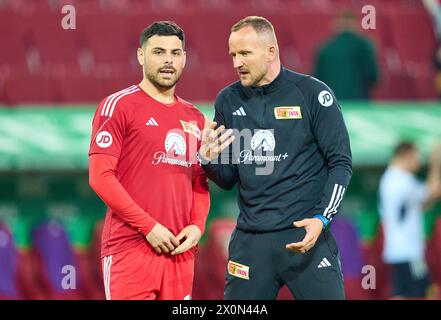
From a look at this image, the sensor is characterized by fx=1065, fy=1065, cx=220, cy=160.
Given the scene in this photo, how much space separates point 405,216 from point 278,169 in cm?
395

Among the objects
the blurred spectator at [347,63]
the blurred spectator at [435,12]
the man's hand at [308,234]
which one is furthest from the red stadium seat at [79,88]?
the man's hand at [308,234]

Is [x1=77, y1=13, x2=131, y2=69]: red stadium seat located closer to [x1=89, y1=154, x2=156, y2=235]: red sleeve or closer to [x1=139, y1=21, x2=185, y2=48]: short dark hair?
[x1=139, y1=21, x2=185, y2=48]: short dark hair

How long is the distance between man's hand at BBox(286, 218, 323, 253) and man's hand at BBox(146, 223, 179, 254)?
0.58 metres

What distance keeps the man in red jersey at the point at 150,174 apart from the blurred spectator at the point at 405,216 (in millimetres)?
3859

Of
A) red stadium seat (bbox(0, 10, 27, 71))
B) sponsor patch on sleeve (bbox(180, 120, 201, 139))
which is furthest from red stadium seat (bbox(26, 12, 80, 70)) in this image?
sponsor patch on sleeve (bbox(180, 120, 201, 139))

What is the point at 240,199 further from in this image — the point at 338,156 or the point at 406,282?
the point at 406,282

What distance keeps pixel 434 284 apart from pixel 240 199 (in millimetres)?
4405

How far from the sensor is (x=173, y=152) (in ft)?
17.3

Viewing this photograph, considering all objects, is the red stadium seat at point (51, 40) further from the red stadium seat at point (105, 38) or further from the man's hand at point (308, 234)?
the man's hand at point (308, 234)

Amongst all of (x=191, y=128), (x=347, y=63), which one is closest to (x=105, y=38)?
(x=347, y=63)

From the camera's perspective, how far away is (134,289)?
5188 mm

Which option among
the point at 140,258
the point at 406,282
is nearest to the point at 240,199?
the point at 140,258

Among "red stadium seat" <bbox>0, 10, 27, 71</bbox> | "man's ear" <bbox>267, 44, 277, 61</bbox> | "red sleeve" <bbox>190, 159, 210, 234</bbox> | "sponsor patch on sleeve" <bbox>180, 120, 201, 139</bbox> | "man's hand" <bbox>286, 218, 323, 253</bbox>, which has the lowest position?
"man's hand" <bbox>286, 218, 323, 253</bbox>

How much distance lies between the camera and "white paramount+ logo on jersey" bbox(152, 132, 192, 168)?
17.3 ft
